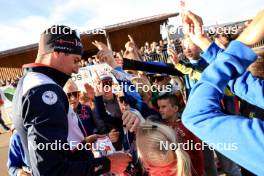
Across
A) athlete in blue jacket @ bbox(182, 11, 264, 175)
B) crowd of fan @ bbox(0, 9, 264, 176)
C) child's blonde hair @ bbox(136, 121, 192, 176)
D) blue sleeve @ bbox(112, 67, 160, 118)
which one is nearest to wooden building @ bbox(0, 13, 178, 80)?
crowd of fan @ bbox(0, 9, 264, 176)

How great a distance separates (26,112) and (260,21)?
4.42 ft

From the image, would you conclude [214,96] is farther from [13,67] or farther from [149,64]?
[13,67]

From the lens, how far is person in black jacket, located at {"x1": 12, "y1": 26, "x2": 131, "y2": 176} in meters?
1.86

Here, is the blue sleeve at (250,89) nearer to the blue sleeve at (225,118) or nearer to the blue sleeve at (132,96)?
the blue sleeve at (225,118)

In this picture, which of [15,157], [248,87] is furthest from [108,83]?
[248,87]

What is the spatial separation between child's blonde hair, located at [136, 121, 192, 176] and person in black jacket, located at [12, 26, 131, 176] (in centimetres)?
40

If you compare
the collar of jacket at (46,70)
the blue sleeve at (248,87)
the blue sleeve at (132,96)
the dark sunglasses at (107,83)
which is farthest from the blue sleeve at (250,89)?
the dark sunglasses at (107,83)

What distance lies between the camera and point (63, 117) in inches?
75.5

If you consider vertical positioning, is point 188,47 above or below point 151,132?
above

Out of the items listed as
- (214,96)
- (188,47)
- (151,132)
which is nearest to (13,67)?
(188,47)

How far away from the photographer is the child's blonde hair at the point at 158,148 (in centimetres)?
244

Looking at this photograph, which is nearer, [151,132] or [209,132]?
[209,132]

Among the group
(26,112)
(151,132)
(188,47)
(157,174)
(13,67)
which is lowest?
(157,174)

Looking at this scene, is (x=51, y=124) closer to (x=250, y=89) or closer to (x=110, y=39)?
(x=250, y=89)
